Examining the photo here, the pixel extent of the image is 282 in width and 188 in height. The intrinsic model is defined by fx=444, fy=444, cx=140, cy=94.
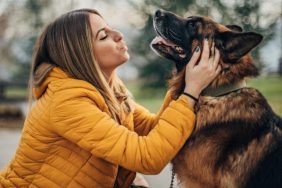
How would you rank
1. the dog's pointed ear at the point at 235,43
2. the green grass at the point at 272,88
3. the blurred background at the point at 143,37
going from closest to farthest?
the dog's pointed ear at the point at 235,43 → the green grass at the point at 272,88 → the blurred background at the point at 143,37

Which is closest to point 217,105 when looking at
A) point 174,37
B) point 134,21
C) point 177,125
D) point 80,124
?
point 177,125

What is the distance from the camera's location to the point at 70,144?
2.69 meters

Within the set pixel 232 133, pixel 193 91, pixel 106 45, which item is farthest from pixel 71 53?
pixel 232 133

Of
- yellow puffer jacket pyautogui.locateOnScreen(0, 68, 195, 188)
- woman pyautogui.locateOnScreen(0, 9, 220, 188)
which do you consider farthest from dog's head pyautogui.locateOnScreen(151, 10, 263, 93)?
yellow puffer jacket pyautogui.locateOnScreen(0, 68, 195, 188)

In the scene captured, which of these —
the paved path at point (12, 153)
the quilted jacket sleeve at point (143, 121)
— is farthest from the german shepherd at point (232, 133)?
the paved path at point (12, 153)

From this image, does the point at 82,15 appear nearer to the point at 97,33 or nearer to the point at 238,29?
the point at 97,33

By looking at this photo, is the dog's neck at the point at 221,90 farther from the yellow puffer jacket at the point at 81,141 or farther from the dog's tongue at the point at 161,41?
the dog's tongue at the point at 161,41

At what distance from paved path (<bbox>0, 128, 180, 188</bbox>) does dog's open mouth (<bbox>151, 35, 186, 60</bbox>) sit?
2295mm

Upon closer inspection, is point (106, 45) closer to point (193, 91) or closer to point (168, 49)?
point (168, 49)

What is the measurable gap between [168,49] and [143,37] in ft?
36.2

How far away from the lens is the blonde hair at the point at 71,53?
2705 millimetres

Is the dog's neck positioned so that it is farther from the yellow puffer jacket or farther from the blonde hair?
the blonde hair

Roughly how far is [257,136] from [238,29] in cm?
86

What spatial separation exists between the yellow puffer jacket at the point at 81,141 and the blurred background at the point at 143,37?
94cm
